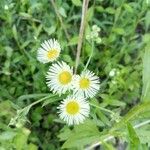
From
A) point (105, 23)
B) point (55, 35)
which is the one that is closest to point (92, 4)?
point (105, 23)

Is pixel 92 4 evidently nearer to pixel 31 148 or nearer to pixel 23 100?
pixel 23 100

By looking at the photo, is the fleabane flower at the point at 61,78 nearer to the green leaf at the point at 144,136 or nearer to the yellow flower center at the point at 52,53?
the yellow flower center at the point at 52,53

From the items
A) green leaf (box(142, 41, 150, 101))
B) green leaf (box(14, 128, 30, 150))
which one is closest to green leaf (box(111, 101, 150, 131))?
green leaf (box(142, 41, 150, 101))

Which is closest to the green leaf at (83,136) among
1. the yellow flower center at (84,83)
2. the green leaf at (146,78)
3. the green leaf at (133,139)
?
the yellow flower center at (84,83)

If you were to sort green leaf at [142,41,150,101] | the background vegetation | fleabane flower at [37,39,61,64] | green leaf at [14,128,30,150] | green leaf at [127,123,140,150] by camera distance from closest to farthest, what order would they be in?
green leaf at [127,123,140,150]
green leaf at [142,41,150,101]
green leaf at [14,128,30,150]
fleabane flower at [37,39,61,64]
the background vegetation

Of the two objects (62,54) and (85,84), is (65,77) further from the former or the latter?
(62,54)

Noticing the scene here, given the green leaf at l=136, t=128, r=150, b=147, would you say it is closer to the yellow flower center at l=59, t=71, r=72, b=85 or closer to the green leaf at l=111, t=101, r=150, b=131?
the green leaf at l=111, t=101, r=150, b=131
